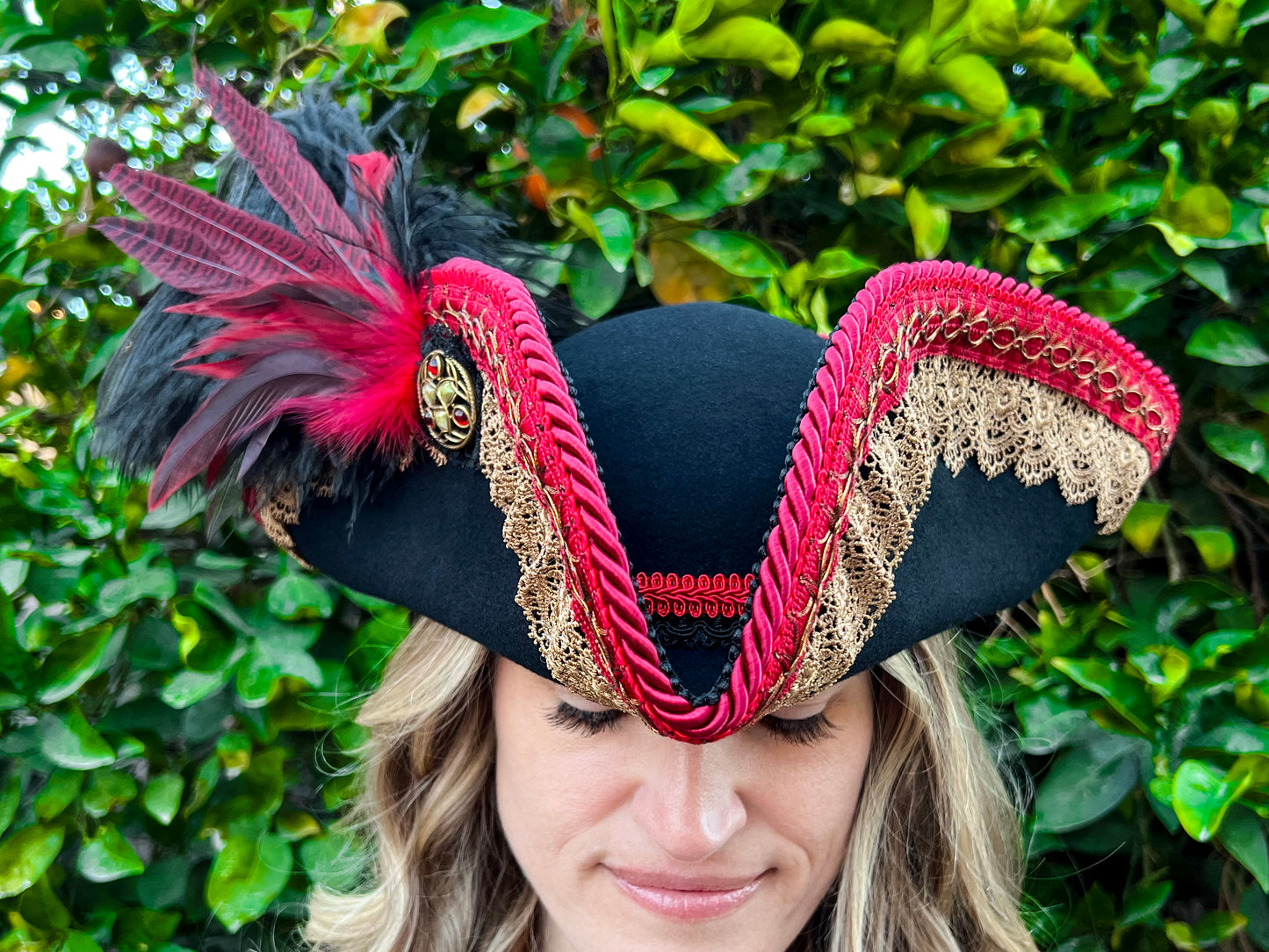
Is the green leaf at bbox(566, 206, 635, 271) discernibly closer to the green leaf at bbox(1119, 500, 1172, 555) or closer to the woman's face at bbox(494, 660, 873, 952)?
the woman's face at bbox(494, 660, 873, 952)

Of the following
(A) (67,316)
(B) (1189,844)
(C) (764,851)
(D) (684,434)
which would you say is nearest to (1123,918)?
(B) (1189,844)

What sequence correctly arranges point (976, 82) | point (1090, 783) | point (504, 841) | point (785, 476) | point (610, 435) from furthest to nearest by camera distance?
point (504, 841) → point (1090, 783) → point (976, 82) → point (610, 435) → point (785, 476)

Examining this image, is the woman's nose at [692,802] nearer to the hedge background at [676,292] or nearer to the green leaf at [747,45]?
the hedge background at [676,292]

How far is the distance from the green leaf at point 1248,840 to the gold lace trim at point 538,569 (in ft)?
3.00

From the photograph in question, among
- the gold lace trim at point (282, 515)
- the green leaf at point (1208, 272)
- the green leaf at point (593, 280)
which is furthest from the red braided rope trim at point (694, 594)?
the green leaf at point (1208, 272)

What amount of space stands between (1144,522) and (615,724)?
0.89 meters

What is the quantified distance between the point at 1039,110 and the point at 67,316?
5.22ft

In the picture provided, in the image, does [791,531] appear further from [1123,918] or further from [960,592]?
[1123,918]

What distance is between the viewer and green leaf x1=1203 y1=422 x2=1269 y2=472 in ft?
4.57

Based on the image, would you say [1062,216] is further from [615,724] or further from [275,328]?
[275,328]

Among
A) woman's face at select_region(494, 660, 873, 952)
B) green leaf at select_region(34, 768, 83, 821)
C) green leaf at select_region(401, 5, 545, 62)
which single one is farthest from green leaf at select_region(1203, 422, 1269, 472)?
green leaf at select_region(34, 768, 83, 821)

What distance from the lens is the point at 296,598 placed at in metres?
1.43

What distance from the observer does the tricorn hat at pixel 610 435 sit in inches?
33.7

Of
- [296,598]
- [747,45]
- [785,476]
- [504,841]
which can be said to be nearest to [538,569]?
[785,476]
